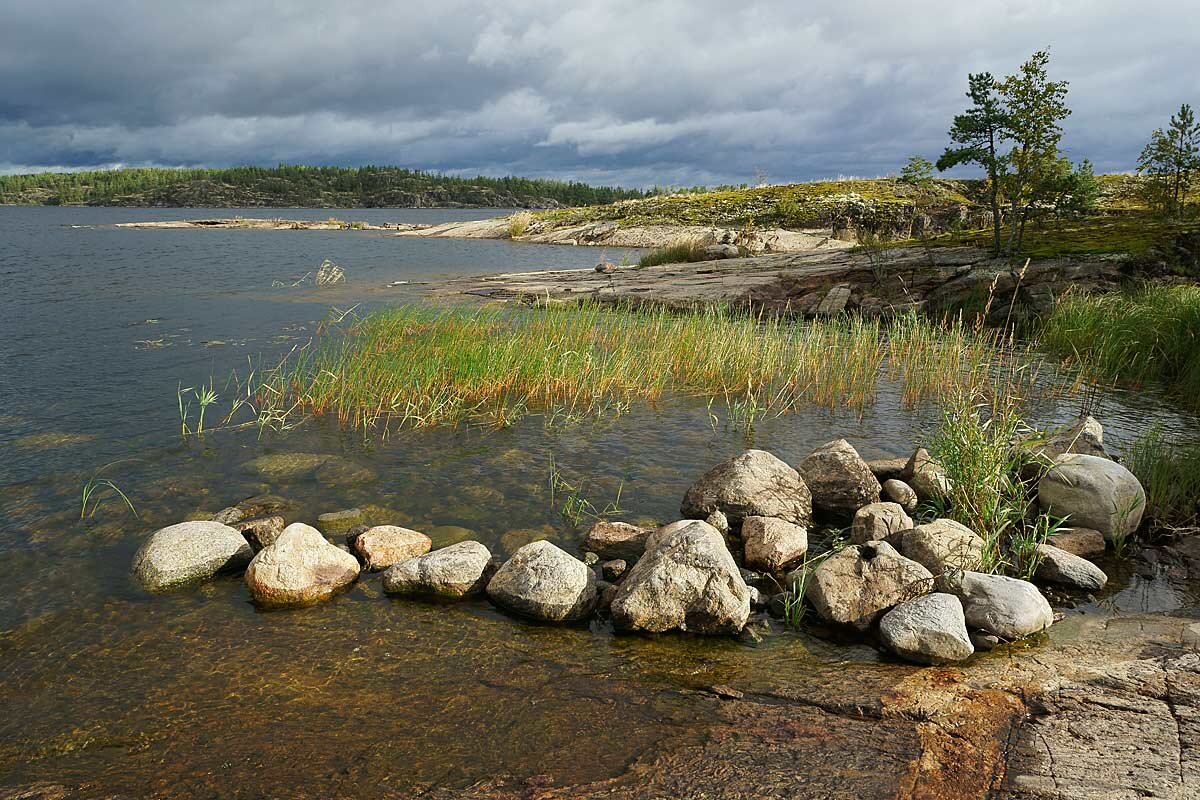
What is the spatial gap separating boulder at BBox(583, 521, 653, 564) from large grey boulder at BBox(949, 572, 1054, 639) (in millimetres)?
2562

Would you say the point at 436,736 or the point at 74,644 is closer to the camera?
the point at 436,736

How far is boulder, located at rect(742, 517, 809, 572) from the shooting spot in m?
6.05

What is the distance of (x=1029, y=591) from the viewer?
16.6ft

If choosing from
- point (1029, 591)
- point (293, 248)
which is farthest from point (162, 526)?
point (293, 248)

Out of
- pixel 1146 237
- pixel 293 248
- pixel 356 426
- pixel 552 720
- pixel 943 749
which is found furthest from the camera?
pixel 293 248

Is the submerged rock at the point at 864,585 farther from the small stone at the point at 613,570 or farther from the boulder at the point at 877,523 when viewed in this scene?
the small stone at the point at 613,570

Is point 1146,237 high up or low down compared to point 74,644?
up

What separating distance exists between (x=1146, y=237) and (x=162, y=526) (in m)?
22.9

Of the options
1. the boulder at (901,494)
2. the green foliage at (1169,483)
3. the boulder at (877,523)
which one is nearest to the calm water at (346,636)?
the green foliage at (1169,483)

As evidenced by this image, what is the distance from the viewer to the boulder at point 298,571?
212 inches

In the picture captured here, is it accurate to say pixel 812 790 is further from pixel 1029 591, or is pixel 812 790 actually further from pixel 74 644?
pixel 74 644

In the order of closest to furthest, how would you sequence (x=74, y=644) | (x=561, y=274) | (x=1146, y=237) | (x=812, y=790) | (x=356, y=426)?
(x=812, y=790) < (x=74, y=644) < (x=356, y=426) < (x=1146, y=237) < (x=561, y=274)

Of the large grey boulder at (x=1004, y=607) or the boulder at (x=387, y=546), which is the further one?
the boulder at (x=387, y=546)

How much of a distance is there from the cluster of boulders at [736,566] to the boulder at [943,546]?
1cm
